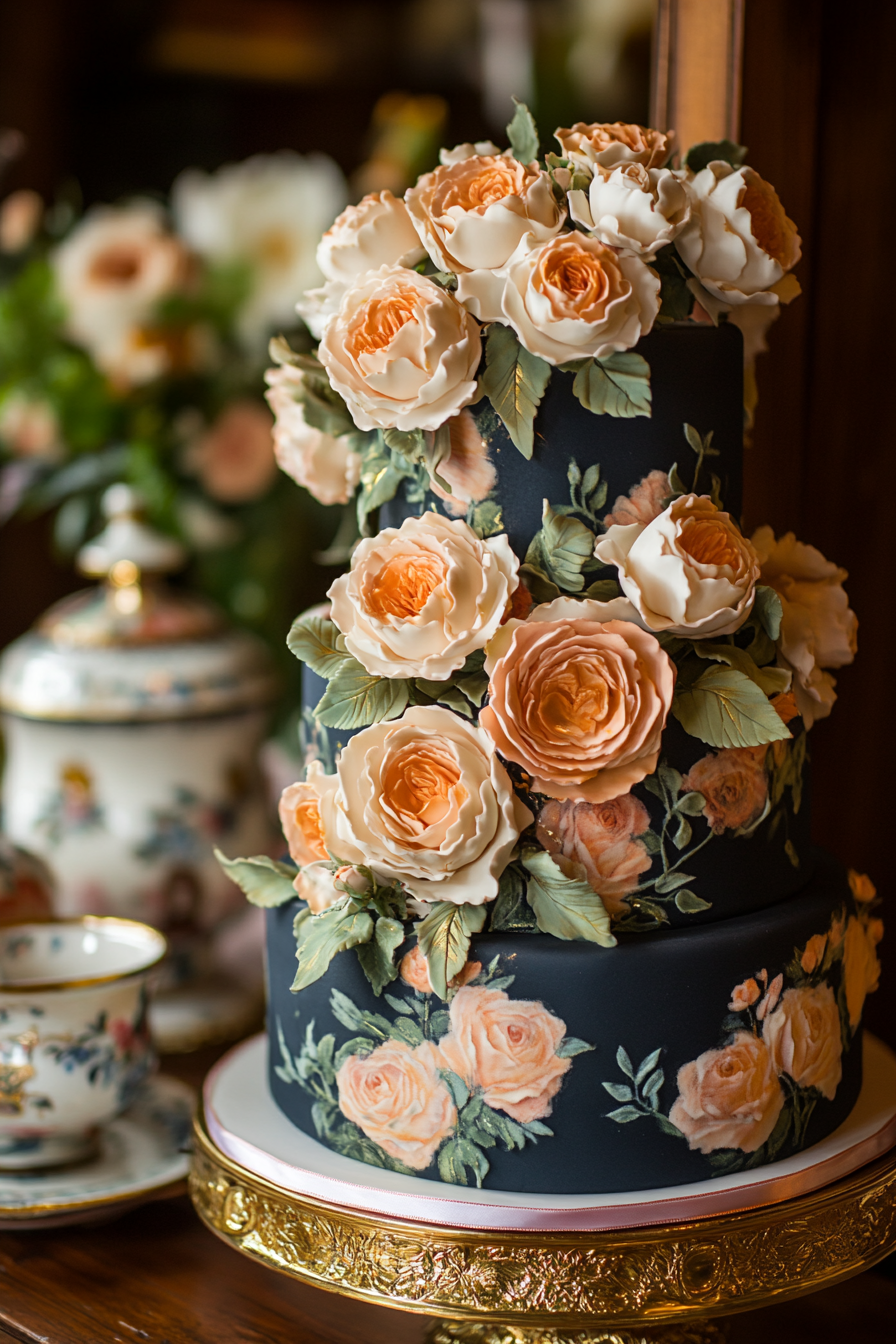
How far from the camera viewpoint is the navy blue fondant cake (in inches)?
25.4

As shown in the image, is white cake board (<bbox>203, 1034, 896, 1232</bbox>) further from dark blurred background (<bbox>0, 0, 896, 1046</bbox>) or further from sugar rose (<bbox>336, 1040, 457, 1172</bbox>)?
dark blurred background (<bbox>0, 0, 896, 1046</bbox>)

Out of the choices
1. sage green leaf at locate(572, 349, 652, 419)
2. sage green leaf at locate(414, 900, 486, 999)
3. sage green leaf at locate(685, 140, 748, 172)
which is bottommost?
sage green leaf at locate(414, 900, 486, 999)

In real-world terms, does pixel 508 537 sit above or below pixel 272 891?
above

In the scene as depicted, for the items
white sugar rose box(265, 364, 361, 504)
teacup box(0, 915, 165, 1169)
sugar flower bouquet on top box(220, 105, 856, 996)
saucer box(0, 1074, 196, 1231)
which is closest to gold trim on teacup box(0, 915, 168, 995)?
teacup box(0, 915, 165, 1169)

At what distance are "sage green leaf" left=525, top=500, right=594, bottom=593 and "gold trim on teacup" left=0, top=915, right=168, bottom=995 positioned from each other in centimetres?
39

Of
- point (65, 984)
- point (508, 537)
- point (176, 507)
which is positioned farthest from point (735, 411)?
point (176, 507)

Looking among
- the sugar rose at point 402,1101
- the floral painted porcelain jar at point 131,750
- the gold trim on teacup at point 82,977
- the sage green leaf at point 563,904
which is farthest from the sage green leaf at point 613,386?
the floral painted porcelain jar at point 131,750

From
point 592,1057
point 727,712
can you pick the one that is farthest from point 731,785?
point 592,1057

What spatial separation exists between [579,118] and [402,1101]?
142 centimetres

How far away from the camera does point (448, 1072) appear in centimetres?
67

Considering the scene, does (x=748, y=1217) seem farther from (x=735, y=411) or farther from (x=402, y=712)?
(x=735, y=411)

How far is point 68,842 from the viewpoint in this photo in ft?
3.76

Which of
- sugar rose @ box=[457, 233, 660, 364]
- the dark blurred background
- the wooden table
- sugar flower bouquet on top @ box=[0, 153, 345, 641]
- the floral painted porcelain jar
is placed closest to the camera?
sugar rose @ box=[457, 233, 660, 364]

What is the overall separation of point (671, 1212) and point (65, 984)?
1.29 ft
